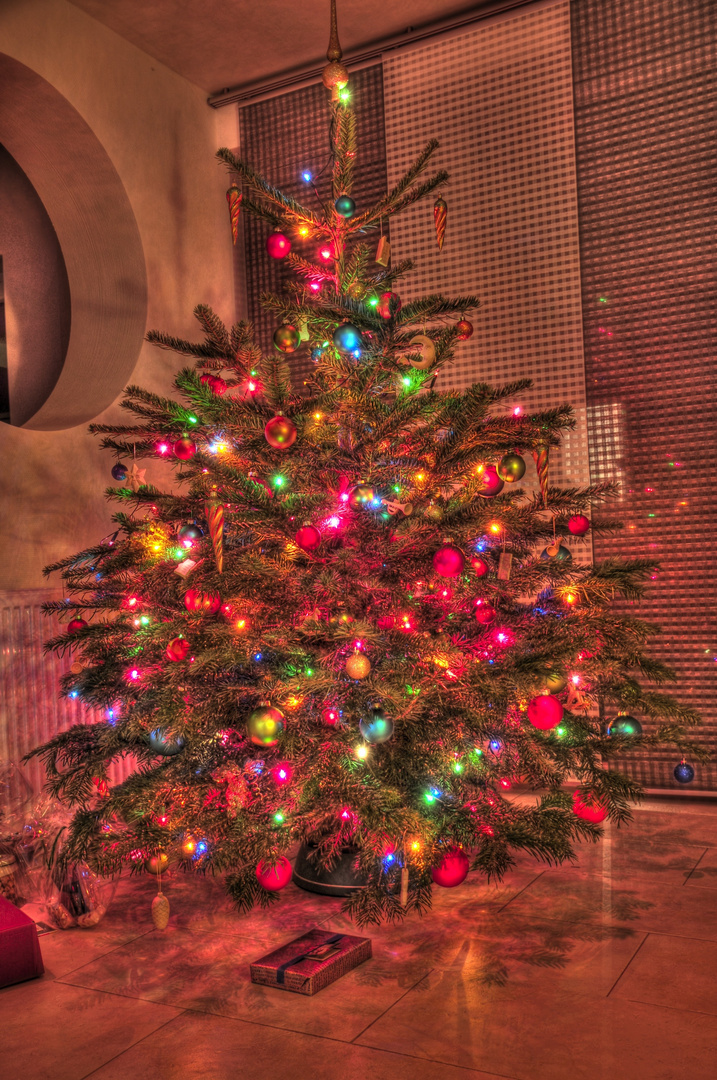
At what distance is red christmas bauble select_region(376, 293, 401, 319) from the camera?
2441mm

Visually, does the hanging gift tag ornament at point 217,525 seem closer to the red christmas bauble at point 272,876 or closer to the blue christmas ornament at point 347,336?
the blue christmas ornament at point 347,336

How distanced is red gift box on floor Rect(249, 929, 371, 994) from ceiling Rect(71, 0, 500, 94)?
377 centimetres

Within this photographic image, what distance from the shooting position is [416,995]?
6.70ft

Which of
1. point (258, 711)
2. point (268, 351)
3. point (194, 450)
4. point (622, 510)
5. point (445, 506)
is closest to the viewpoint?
point (258, 711)

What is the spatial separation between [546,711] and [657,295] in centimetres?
239

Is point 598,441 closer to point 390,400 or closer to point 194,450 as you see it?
point 390,400

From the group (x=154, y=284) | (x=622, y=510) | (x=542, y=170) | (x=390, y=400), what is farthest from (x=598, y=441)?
(x=154, y=284)

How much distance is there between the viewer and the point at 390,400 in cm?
264

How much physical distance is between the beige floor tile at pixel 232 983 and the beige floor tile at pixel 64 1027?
0.19ft

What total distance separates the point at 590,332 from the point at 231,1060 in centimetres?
313

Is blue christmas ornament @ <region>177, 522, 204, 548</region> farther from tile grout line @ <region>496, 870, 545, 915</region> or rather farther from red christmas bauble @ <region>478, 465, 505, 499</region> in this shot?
tile grout line @ <region>496, 870, 545, 915</region>

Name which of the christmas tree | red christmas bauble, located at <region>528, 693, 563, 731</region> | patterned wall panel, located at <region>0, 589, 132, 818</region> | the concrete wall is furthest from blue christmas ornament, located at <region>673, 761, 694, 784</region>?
the concrete wall

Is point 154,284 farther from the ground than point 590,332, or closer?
farther from the ground

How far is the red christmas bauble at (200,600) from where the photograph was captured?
2.20 metres
